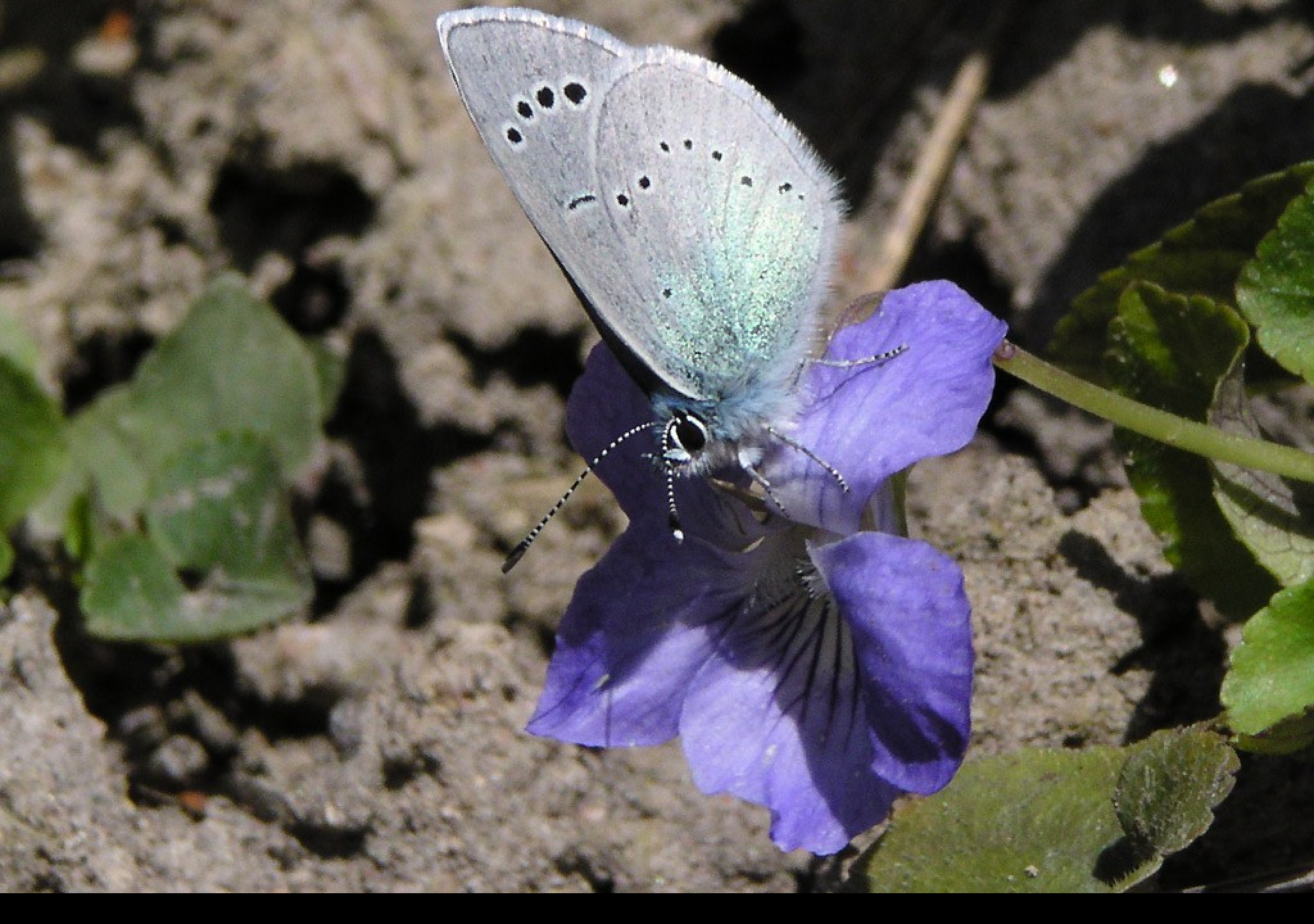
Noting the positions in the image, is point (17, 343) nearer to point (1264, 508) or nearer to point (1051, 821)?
point (1051, 821)

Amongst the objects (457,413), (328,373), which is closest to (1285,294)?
(457,413)

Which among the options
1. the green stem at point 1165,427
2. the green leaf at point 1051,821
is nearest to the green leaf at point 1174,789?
the green leaf at point 1051,821

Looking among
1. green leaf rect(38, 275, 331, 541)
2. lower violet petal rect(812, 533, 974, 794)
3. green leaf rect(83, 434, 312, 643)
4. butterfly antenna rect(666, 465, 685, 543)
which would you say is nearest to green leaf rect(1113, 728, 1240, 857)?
lower violet petal rect(812, 533, 974, 794)

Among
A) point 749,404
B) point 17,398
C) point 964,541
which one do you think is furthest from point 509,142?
point 17,398

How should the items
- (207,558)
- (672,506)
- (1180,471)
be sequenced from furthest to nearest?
(207,558)
(1180,471)
(672,506)

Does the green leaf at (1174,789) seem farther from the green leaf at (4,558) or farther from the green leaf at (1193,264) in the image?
the green leaf at (4,558)

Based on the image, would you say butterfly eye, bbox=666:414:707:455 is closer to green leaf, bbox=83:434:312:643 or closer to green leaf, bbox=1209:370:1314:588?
green leaf, bbox=1209:370:1314:588

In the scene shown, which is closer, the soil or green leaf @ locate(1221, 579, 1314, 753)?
green leaf @ locate(1221, 579, 1314, 753)
